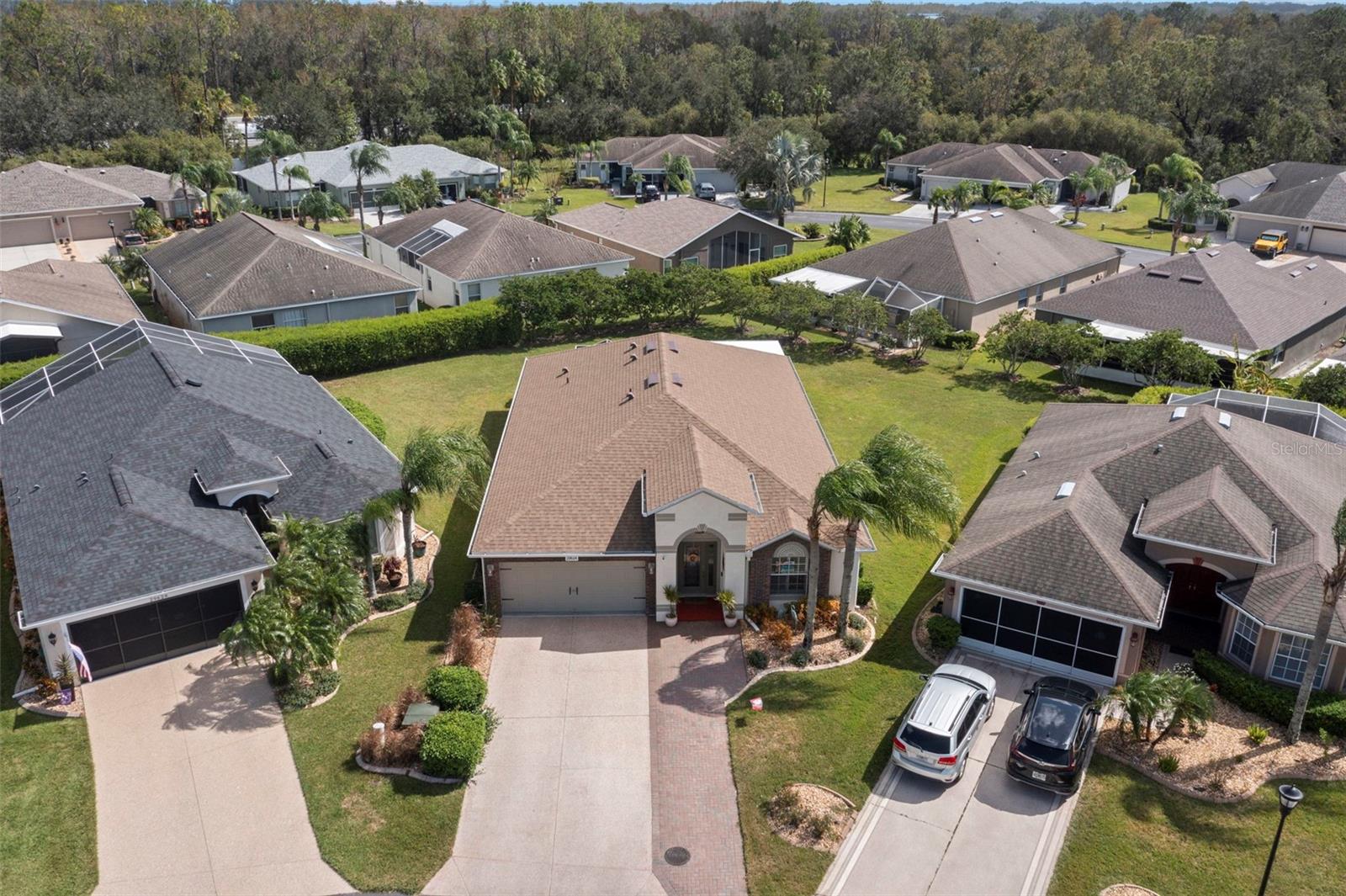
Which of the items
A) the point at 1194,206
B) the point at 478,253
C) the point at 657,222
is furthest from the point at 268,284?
the point at 1194,206

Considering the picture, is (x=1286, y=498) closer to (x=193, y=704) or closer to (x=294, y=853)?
(x=294, y=853)

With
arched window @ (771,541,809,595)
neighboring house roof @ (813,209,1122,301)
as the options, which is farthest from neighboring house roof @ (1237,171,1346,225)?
arched window @ (771,541,809,595)

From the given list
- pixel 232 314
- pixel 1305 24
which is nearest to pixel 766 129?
pixel 232 314

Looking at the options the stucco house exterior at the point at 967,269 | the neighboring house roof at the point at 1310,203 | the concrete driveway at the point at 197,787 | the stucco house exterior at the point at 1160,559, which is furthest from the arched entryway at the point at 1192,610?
the neighboring house roof at the point at 1310,203

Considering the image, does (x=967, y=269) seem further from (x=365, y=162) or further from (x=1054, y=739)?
(x=365, y=162)

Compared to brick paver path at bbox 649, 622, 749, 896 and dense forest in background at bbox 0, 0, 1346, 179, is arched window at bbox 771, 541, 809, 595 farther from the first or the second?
dense forest in background at bbox 0, 0, 1346, 179
